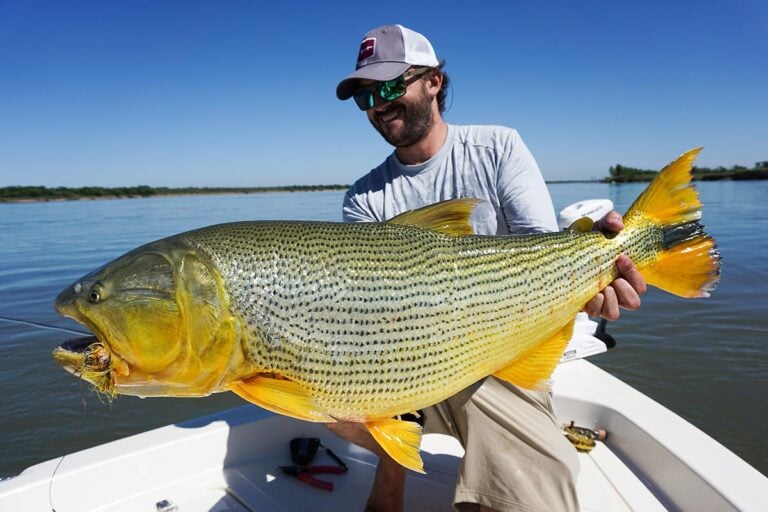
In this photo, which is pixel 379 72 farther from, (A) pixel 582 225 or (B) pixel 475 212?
(A) pixel 582 225

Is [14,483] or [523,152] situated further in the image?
[523,152]

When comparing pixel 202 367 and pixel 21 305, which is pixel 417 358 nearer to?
pixel 202 367

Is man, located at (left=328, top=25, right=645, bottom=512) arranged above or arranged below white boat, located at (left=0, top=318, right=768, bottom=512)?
above

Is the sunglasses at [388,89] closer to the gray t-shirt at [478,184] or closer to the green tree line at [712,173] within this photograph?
the gray t-shirt at [478,184]

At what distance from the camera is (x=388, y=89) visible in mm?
3578

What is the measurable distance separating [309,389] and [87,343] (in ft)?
2.98

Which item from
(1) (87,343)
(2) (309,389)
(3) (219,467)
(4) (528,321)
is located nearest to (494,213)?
(4) (528,321)

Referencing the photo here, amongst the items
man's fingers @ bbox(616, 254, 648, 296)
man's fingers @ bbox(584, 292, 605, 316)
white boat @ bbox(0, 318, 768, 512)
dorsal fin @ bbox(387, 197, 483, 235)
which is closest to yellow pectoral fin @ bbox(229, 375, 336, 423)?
dorsal fin @ bbox(387, 197, 483, 235)

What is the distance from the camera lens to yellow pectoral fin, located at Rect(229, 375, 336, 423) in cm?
202

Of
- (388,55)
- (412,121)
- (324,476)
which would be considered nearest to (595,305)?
(412,121)

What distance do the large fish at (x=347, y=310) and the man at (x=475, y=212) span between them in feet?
1.22

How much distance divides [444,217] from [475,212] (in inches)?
39.2

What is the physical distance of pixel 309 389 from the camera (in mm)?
2096

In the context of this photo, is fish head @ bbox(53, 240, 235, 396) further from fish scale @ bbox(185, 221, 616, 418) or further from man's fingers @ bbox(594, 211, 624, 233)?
man's fingers @ bbox(594, 211, 624, 233)
